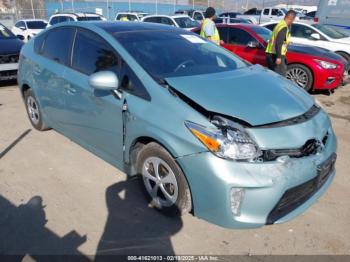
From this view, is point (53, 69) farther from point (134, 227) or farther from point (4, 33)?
point (4, 33)

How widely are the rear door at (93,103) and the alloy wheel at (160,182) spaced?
1.23 ft

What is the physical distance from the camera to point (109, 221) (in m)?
2.87

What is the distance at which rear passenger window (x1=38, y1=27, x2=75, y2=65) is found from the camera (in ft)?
12.3

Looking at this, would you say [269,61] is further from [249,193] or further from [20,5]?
[20,5]

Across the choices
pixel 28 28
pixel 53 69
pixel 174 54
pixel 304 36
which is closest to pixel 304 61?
pixel 304 36

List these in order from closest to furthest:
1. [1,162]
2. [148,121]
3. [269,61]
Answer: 1. [148,121]
2. [1,162]
3. [269,61]

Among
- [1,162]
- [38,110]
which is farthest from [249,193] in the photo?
[38,110]

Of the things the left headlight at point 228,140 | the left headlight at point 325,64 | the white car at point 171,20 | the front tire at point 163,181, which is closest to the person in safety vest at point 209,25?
the left headlight at point 325,64

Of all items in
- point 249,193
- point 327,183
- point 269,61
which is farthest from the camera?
point 269,61

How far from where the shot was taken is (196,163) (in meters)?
2.38

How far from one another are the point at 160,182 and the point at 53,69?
2.05 meters

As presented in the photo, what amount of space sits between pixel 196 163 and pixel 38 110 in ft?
9.90

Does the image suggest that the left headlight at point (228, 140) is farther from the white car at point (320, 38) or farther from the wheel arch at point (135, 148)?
the white car at point (320, 38)

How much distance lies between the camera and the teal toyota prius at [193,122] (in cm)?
235
